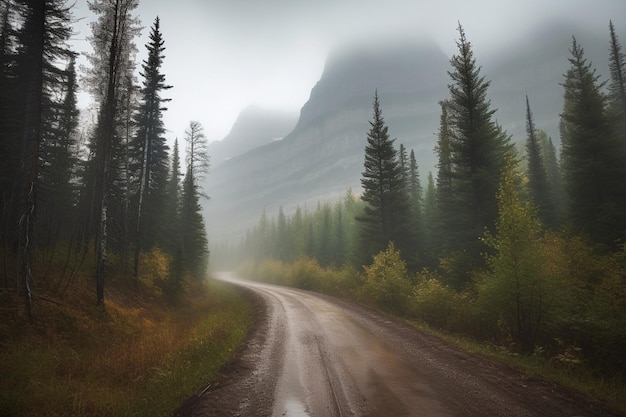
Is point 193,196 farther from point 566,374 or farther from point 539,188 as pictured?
point 539,188

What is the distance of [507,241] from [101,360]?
14357 millimetres

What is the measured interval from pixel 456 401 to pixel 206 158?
28515mm

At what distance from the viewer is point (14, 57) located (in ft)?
51.8

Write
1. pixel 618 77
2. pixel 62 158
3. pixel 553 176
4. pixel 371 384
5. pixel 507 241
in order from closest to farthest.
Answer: pixel 371 384, pixel 507 241, pixel 62 158, pixel 618 77, pixel 553 176

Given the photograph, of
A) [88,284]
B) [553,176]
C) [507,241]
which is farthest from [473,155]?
[553,176]

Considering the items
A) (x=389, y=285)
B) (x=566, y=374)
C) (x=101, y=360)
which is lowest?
(x=566, y=374)

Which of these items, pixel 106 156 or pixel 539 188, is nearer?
pixel 106 156

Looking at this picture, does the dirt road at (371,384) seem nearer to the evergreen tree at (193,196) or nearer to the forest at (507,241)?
the forest at (507,241)

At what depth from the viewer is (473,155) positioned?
20.6m

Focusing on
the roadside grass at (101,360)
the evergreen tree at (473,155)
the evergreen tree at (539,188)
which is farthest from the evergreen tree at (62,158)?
the evergreen tree at (539,188)

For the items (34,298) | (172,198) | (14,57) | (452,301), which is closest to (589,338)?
(452,301)

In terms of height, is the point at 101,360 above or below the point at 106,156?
below

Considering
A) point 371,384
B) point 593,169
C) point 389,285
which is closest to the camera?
point 371,384

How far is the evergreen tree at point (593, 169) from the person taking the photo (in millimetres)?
21719
